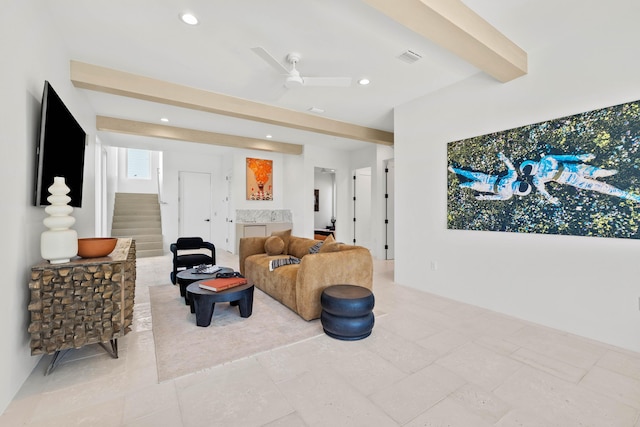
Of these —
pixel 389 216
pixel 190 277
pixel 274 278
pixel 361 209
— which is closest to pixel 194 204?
pixel 361 209

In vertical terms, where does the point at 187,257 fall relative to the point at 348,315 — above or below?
above

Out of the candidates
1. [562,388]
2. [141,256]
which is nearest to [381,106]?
[562,388]

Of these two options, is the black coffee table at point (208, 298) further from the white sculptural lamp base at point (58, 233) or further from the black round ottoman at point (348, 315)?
the white sculptural lamp base at point (58, 233)

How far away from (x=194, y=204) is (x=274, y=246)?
4.88 meters

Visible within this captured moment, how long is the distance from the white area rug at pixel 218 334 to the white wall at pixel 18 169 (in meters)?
0.86

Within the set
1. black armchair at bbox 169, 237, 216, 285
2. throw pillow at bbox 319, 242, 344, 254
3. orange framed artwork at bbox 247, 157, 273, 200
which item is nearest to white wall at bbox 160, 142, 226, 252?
orange framed artwork at bbox 247, 157, 273, 200

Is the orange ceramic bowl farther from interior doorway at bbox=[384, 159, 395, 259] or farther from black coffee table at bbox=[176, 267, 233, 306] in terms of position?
interior doorway at bbox=[384, 159, 395, 259]

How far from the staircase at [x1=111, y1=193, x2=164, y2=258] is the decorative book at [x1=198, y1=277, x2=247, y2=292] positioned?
16.0ft

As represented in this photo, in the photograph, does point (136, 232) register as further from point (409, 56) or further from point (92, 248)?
A: point (409, 56)

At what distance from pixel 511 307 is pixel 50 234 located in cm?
425

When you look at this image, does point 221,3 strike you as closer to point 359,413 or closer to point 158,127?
point 359,413

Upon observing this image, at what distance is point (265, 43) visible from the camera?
2.78 m

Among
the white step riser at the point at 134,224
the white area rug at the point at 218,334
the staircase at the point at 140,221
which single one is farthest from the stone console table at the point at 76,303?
the white step riser at the point at 134,224

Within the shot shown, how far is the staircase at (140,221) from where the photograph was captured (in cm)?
710
